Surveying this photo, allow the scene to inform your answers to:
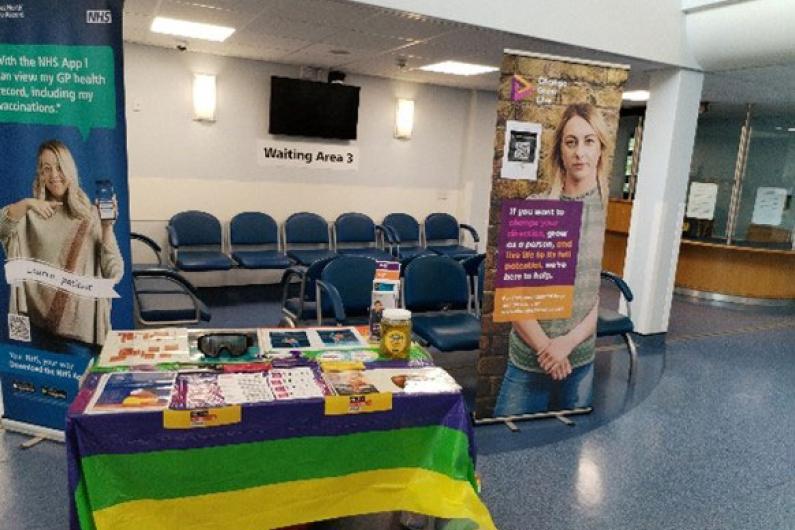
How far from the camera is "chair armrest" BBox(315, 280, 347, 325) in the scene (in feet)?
11.7

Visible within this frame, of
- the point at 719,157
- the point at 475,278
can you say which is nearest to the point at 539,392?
the point at 475,278

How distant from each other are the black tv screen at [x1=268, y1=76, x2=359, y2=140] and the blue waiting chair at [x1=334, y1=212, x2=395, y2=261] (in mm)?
994

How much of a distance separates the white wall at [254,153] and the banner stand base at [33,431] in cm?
332

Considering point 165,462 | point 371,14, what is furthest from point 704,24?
point 165,462

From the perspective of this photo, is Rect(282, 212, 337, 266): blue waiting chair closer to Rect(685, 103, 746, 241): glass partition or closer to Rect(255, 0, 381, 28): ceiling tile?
Rect(255, 0, 381, 28): ceiling tile

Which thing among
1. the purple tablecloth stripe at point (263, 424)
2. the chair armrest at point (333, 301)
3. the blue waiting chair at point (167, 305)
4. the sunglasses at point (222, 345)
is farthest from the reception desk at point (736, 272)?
the sunglasses at point (222, 345)

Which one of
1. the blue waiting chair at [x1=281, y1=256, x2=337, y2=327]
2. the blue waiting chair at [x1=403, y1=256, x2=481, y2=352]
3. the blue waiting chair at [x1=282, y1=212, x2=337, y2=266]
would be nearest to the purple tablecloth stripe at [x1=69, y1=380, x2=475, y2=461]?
the blue waiting chair at [x1=403, y1=256, x2=481, y2=352]

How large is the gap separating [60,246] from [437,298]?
2308 millimetres

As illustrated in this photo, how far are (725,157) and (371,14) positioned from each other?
9.17 meters

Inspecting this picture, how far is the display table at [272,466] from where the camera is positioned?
1619 mm

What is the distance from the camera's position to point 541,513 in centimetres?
266

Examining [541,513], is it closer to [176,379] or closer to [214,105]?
[176,379]

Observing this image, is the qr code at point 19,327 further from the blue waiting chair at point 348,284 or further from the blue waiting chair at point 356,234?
the blue waiting chair at point 356,234

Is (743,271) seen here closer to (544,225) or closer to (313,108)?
(544,225)
